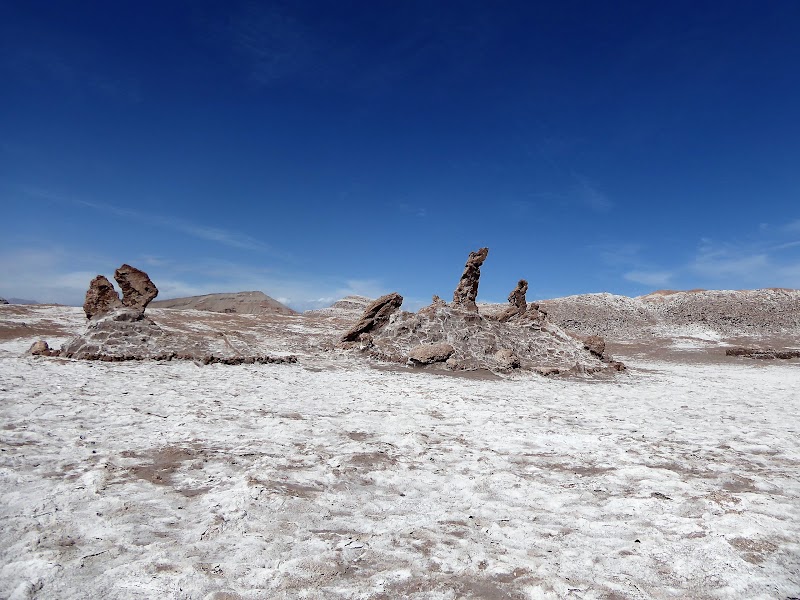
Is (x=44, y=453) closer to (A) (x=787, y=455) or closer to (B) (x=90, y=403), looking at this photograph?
(B) (x=90, y=403)

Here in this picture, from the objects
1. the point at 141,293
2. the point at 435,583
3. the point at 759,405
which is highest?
the point at 141,293

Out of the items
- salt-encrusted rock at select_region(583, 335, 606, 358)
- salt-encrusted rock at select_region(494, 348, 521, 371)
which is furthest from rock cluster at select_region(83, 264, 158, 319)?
→ salt-encrusted rock at select_region(583, 335, 606, 358)

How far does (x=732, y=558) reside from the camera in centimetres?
374

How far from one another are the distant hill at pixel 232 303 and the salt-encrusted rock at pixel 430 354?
118ft

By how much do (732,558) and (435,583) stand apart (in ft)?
8.21

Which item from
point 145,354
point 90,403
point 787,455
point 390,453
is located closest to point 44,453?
point 90,403

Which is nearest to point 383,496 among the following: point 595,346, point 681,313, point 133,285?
point 595,346

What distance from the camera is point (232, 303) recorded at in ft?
177

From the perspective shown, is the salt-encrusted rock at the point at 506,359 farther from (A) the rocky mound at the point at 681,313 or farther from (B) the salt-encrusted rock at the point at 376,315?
(A) the rocky mound at the point at 681,313

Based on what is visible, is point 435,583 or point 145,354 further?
point 145,354

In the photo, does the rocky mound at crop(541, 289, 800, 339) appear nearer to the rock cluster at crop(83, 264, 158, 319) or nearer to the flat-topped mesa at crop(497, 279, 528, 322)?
the flat-topped mesa at crop(497, 279, 528, 322)

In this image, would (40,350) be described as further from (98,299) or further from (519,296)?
(519,296)

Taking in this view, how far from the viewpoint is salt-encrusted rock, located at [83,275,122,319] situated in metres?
18.4

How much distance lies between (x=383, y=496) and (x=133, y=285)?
17.9 m
